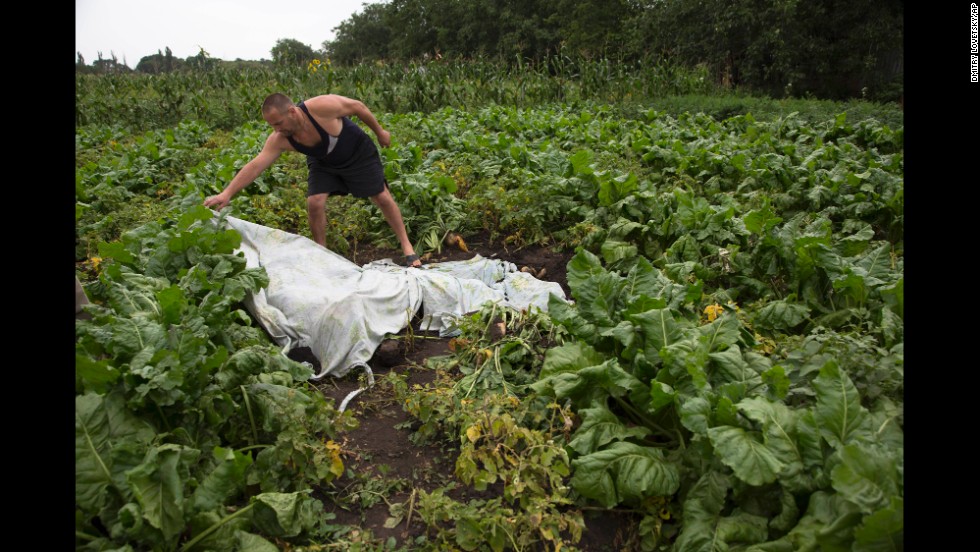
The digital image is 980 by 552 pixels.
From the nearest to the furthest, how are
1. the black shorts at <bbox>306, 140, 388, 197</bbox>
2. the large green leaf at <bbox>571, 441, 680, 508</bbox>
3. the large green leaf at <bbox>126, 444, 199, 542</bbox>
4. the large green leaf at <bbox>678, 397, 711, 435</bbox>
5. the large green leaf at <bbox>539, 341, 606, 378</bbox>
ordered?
the large green leaf at <bbox>126, 444, 199, 542</bbox>, the large green leaf at <bbox>678, 397, 711, 435</bbox>, the large green leaf at <bbox>571, 441, 680, 508</bbox>, the large green leaf at <bbox>539, 341, 606, 378</bbox>, the black shorts at <bbox>306, 140, 388, 197</bbox>

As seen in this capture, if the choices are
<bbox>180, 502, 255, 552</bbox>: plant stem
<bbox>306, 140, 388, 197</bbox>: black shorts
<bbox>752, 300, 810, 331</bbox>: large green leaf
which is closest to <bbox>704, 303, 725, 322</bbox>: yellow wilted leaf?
<bbox>752, 300, 810, 331</bbox>: large green leaf

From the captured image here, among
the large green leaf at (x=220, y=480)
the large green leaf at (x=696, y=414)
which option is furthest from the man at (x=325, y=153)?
the large green leaf at (x=696, y=414)

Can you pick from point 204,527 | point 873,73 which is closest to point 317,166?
point 204,527

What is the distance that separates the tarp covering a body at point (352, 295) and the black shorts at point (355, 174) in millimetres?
780

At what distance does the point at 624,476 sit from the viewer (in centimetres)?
299

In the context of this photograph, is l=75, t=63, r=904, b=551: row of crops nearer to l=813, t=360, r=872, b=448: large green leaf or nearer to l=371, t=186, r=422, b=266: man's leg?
l=813, t=360, r=872, b=448: large green leaf

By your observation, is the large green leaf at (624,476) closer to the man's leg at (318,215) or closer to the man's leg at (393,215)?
the man's leg at (393,215)

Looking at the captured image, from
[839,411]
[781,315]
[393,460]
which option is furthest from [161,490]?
[781,315]

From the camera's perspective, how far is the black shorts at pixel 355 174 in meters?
6.21

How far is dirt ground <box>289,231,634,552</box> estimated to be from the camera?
3.14m

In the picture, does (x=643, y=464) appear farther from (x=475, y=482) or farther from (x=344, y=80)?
(x=344, y=80)

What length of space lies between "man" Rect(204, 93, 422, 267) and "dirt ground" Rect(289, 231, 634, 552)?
161 cm
